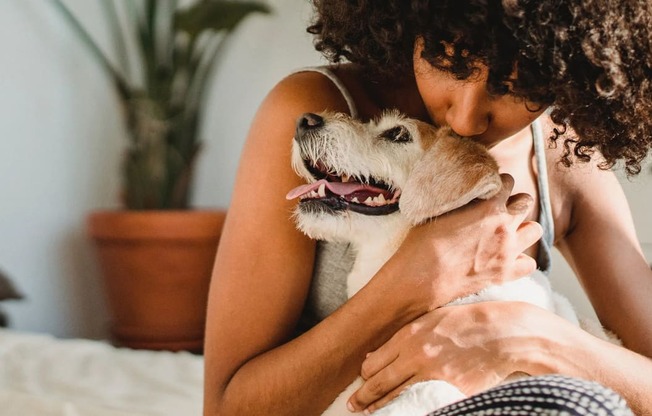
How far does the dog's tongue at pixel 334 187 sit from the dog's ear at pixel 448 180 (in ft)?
0.26

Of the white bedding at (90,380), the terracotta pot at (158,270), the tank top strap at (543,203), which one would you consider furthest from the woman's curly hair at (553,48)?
the terracotta pot at (158,270)

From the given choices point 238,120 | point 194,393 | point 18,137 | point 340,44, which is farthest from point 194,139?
point 340,44

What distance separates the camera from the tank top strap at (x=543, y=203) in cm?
112

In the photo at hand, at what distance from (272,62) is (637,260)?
1385mm

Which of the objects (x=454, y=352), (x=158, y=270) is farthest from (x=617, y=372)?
(x=158, y=270)

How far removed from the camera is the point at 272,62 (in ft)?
7.34

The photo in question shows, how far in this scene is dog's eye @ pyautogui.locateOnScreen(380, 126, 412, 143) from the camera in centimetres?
98

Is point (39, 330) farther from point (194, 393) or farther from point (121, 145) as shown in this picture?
point (194, 393)

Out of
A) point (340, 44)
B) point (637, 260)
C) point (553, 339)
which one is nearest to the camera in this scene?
point (553, 339)

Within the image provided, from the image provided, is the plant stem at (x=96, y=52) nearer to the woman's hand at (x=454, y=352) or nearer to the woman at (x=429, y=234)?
the woman at (x=429, y=234)

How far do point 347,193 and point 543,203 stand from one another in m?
0.34

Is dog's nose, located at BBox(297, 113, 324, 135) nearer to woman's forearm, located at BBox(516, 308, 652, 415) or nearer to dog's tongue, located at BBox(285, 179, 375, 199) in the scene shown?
dog's tongue, located at BBox(285, 179, 375, 199)

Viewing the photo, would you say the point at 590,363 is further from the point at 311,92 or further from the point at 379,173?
the point at 311,92

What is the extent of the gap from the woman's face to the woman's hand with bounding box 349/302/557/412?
0.23 m
